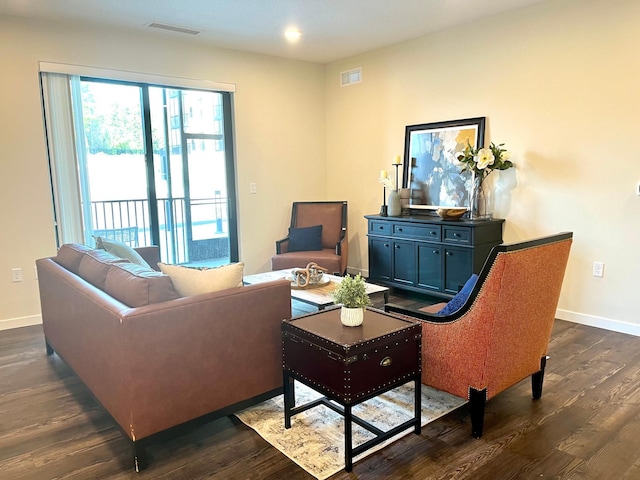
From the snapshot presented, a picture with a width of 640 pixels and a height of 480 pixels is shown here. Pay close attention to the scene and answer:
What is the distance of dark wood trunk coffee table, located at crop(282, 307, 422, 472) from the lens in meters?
2.00

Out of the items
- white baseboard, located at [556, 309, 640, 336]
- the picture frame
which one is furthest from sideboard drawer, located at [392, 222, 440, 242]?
white baseboard, located at [556, 309, 640, 336]

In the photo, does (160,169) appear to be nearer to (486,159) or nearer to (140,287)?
(140,287)

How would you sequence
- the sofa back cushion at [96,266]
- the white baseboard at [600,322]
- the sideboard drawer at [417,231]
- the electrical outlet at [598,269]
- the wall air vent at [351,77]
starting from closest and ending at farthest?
the sofa back cushion at [96,266] → the white baseboard at [600,322] → the electrical outlet at [598,269] → the sideboard drawer at [417,231] → the wall air vent at [351,77]

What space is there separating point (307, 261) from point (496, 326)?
284 centimetres

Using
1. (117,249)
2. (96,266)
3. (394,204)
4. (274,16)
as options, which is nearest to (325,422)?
(96,266)

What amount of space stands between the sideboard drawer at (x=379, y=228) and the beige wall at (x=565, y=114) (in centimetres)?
110

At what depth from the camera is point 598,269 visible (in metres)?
3.85

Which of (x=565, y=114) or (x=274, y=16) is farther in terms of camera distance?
(x=274, y=16)

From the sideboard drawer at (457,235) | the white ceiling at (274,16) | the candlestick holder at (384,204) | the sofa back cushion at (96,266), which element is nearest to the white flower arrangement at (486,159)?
the sideboard drawer at (457,235)

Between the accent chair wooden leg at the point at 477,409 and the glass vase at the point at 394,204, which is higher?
the glass vase at the point at 394,204

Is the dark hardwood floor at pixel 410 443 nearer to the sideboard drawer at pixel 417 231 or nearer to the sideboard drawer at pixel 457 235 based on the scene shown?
the sideboard drawer at pixel 457 235

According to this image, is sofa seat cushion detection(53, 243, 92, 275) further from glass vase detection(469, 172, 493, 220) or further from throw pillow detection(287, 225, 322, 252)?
glass vase detection(469, 172, 493, 220)

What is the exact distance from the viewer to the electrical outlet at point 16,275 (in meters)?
4.13

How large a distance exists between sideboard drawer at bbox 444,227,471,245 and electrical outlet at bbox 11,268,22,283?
387cm
